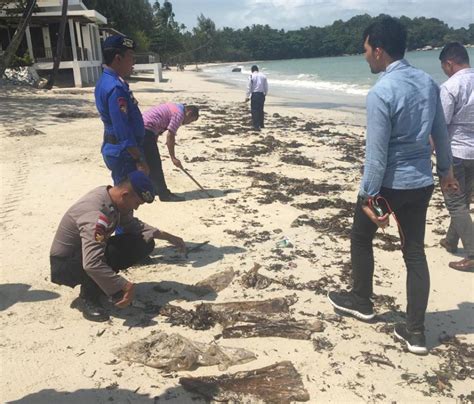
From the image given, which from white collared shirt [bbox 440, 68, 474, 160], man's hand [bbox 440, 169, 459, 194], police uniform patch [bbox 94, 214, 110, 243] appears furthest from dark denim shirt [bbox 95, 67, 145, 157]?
white collared shirt [bbox 440, 68, 474, 160]

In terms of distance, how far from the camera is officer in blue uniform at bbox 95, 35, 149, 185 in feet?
12.1

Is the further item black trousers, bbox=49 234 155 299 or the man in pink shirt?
the man in pink shirt

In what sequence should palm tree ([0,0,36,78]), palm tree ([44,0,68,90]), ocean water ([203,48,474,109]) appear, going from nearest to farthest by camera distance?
1. palm tree ([0,0,36,78])
2. palm tree ([44,0,68,90])
3. ocean water ([203,48,474,109])

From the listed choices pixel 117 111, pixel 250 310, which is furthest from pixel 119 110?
pixel 250 310

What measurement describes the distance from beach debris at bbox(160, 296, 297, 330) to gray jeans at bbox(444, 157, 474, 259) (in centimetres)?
169

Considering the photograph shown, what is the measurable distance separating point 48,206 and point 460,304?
4623 millimetres

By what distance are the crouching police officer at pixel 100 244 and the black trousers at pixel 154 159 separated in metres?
2.21

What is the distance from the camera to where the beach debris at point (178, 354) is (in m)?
2.85

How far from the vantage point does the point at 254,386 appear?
2.66 meters

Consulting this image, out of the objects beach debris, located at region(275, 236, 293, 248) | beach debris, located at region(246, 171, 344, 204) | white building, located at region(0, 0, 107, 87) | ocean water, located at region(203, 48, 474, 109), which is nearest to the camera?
beach debris, located at region(275, 236, 293, 248)

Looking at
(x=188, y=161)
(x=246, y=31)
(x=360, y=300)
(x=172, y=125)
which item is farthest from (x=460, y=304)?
(x=246, y=31)

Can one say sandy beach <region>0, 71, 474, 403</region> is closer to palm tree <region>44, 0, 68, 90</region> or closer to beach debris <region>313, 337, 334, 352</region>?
beach debris <region>313, 337, 334, 352</region>

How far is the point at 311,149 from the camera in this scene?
31.2ft

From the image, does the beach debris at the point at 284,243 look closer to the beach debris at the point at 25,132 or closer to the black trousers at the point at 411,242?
the black trousers at the point at 411,242
